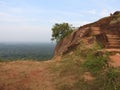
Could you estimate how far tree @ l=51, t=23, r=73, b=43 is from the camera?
4216 centimetres

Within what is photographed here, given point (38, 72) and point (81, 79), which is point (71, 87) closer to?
point (81, 79)

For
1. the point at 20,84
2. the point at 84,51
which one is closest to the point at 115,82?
the point at 20,84

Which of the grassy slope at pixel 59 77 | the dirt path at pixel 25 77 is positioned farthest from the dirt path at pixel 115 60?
the dirt path at pixel 25 77

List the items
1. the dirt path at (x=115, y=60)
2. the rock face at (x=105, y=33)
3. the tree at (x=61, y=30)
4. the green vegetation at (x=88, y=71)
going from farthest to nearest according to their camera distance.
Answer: the tree at (x=61, y=30) < the rock face at (x=105, y=33) < the dirt path at (x=115, y=60) < the green vegetation at (x=88, y=71)

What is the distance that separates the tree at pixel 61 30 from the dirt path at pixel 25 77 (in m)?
22.8

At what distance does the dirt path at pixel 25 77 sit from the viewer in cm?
1485

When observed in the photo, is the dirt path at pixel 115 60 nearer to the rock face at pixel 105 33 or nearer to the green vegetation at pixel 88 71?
the green vegetation at pixel 88 71

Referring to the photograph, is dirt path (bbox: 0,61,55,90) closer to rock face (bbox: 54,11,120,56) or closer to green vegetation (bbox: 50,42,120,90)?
green vegetation (bbox: 50,42,120,90)

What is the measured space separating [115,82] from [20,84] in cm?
603

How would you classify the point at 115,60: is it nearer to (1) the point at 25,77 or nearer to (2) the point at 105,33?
(1) the point at 25,77

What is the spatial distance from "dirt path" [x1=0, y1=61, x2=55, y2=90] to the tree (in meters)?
22.8

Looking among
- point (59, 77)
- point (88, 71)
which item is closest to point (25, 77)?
point (59, 77)

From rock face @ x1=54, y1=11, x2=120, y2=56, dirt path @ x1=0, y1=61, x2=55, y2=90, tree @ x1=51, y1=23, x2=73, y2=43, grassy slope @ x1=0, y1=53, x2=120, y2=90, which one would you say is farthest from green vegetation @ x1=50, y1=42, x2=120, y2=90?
tree @ x1=51, y1=23, x2=73, y2=43

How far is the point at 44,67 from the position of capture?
1881cm
